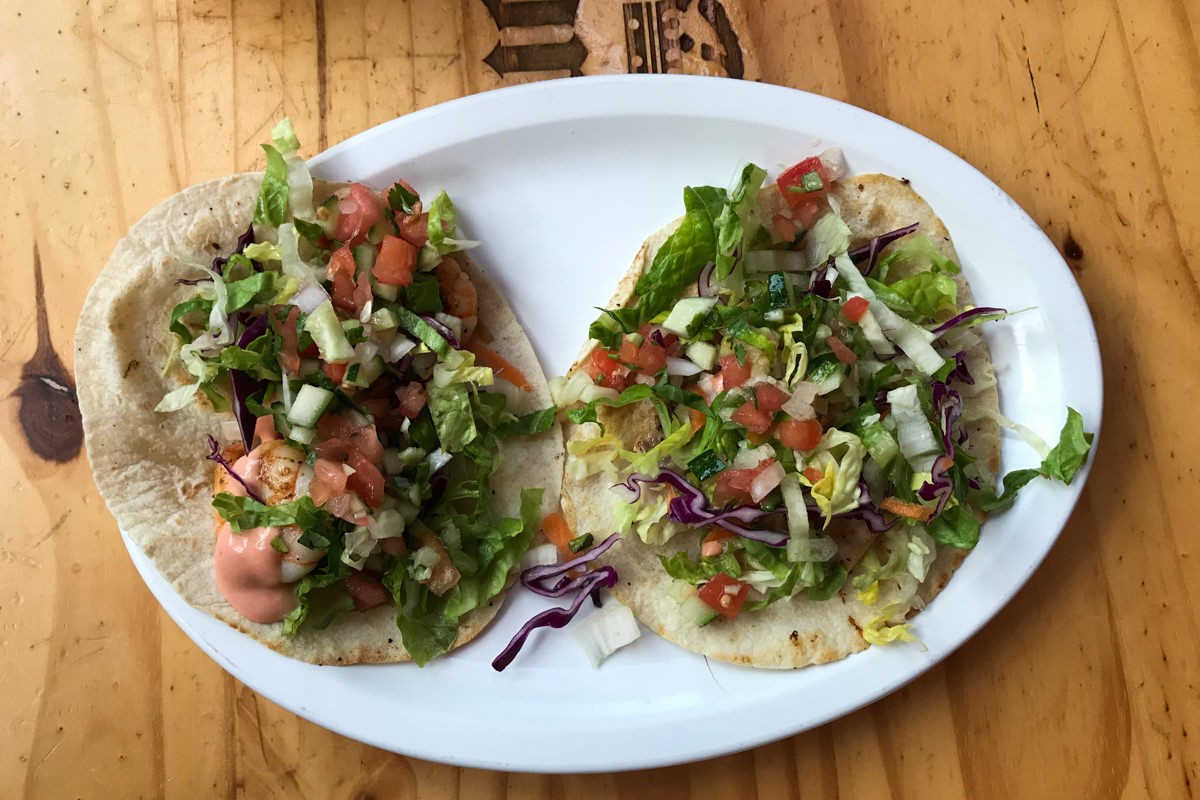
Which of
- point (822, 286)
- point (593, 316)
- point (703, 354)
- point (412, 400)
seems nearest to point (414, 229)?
point (412, 400)

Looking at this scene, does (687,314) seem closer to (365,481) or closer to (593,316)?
(593,316)

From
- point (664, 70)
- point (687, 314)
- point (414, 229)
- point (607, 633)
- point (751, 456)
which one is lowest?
point (607, 633)

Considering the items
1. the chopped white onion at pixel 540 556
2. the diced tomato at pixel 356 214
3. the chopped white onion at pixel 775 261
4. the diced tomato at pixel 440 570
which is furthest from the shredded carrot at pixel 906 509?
the diced tomato at pixel 356 214

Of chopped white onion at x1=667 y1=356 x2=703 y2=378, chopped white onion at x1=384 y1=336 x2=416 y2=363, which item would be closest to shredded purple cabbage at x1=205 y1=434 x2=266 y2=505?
chopped white onion at x1=384 y1=336 x2=416 y2=363

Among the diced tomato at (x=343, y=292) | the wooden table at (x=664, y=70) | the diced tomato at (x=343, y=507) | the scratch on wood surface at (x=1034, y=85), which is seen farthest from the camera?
the scratch on wood surface at (x=1034, y=85)

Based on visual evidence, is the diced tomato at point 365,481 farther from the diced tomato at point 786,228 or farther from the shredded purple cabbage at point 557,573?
the diced tomato at point 786,228

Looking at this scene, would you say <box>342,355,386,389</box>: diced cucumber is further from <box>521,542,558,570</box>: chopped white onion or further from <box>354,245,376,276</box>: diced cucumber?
<box>521,542,558,570</box>: chopped white onion

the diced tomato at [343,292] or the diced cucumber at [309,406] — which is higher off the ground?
the diced tomato at [343,292]
